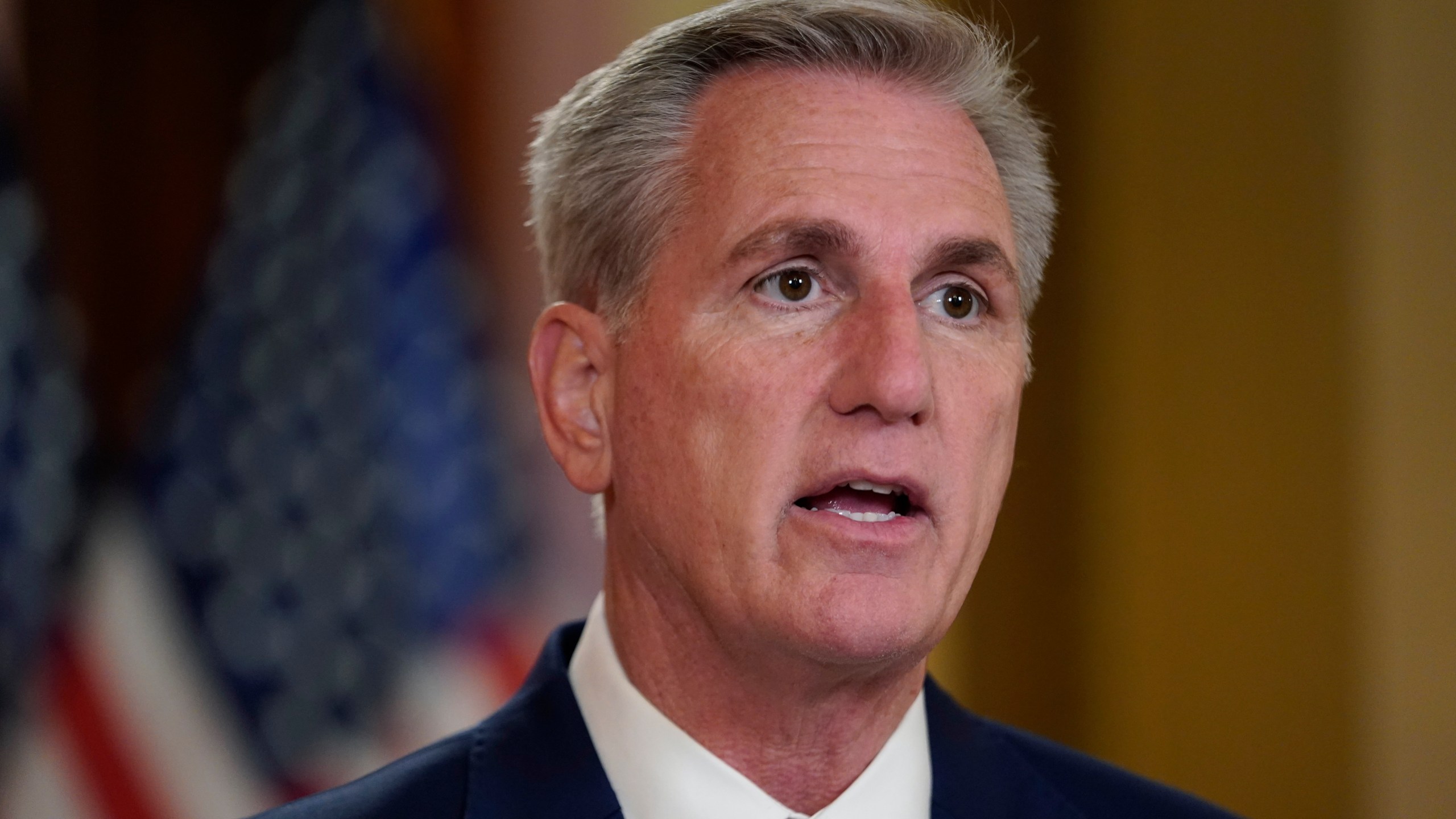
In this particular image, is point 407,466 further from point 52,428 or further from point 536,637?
point 52,428

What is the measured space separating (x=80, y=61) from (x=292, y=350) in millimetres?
710

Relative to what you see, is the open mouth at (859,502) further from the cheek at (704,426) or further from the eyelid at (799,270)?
the eyelid at (799,270)

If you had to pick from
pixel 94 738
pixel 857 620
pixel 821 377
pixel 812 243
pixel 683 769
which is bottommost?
pixel 94 738

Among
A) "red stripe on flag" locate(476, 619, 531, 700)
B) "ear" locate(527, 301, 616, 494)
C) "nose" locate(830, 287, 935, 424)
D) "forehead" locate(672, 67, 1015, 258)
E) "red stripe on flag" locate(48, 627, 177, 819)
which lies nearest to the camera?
"nose" locate(830, 287, 935, 424)

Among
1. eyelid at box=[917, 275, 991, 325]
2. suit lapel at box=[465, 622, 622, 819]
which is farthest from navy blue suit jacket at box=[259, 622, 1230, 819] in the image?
eyelid at box=[917, 275, 991, 325]

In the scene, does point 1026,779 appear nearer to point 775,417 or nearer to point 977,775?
point 977,775

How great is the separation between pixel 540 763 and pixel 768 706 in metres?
0.28

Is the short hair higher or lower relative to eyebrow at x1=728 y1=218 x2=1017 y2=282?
higher

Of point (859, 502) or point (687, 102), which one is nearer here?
point (859, 502)

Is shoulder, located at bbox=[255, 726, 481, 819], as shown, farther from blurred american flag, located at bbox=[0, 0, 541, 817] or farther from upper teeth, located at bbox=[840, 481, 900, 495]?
blurred american flag, located at bbox=[0, 0, 541, 817]

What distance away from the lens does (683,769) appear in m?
1.58

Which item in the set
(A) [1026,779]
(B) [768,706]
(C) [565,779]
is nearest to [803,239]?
(B) [768,706]

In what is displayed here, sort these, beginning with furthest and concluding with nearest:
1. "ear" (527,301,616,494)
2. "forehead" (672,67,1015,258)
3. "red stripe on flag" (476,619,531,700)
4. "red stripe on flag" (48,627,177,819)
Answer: "red stripe on flag" (476,619,531,700) < "red stripe on flag" (48,627,177,819) < "ear" (527,301,616,494) < "forehead" (672,67,1015,258)

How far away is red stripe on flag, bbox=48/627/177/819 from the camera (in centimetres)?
270
